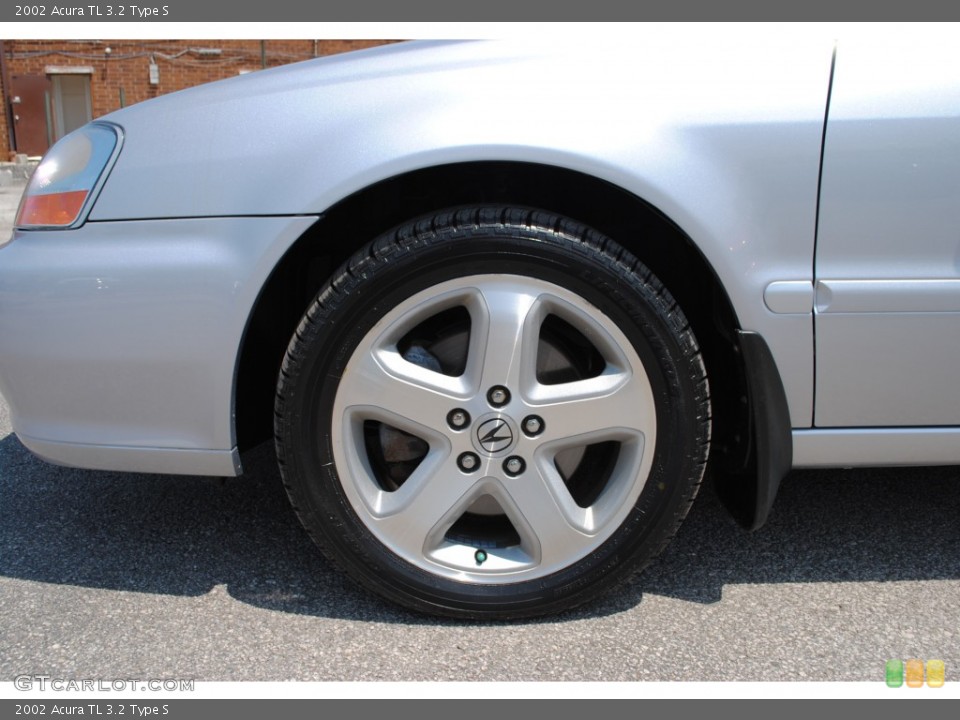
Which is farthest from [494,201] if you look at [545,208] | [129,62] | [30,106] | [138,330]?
[30,106]

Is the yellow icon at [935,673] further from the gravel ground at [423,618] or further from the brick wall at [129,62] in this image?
the brick wall at [129,62]

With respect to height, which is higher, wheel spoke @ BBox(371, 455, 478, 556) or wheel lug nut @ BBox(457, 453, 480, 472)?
wheel lug nut @ BBox(457, 453, 480, 472)

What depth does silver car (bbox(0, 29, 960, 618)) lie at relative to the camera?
63.1 inches

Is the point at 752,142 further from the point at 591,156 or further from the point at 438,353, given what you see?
the point at 438,353

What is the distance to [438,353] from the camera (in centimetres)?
183

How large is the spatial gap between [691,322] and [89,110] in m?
17.8

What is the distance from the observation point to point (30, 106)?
16250mm

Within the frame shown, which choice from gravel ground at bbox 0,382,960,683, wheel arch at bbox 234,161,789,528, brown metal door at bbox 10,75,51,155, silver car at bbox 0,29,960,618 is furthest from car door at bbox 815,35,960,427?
brown metal door at bbox 10,75,51,155

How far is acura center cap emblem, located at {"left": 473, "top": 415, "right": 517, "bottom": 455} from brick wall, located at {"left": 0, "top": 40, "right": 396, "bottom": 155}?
16.0m

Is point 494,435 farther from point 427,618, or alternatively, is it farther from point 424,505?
Answer: point 427,618

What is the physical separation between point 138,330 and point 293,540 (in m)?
0.75

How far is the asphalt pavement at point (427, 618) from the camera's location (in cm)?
165

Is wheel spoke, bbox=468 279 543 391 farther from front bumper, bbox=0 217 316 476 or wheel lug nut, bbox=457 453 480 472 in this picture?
front bumper, bbox=0 217 316 476

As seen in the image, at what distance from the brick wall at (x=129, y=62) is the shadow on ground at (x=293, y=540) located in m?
15.3
